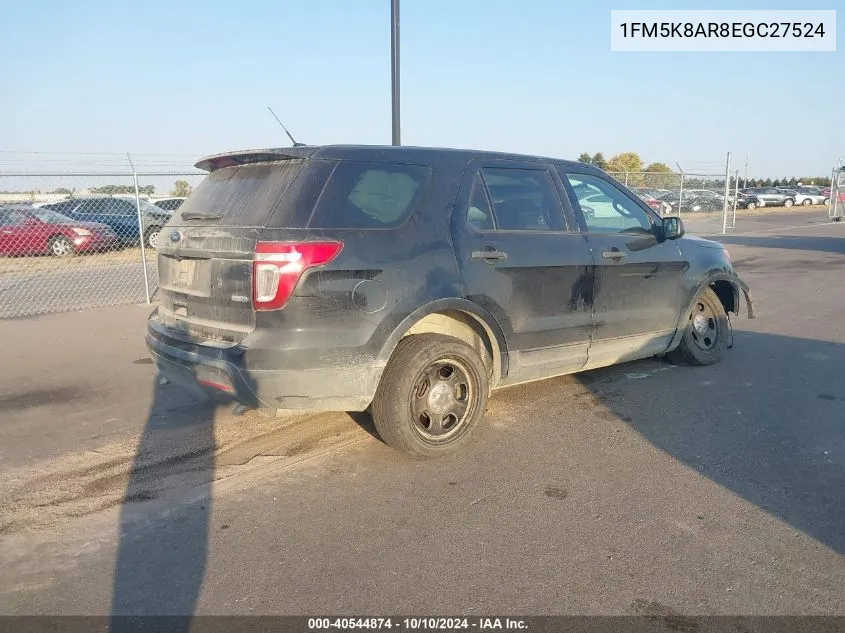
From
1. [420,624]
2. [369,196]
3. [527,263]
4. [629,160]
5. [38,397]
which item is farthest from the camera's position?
[629,160]

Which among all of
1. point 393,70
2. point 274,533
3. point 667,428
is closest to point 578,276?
point 667,428

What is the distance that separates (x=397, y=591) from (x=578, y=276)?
2729 millimetres

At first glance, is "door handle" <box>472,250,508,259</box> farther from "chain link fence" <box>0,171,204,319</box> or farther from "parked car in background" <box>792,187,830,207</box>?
"parked car in background" <box>792,187,830,207</box>

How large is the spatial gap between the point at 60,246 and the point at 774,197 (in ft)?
155

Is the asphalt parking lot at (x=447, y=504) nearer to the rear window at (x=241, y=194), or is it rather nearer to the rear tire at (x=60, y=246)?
the rear window at (x=241, y=194)

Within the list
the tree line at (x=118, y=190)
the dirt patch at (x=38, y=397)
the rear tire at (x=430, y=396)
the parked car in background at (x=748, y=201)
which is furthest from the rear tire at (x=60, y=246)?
the parked car in background at (x=748, y=201)

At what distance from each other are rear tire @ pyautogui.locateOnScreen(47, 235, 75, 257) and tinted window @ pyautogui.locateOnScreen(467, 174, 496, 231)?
11.1m

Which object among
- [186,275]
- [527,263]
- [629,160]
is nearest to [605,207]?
[527,263]

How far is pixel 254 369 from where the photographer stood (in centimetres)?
359

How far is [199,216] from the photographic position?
4125 millimetres

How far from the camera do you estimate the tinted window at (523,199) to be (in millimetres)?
4473

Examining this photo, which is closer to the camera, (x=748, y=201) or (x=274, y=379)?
(x=274, y=379)

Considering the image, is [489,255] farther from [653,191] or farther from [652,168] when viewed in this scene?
[652,168]

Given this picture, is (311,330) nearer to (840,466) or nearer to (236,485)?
(236,485)
